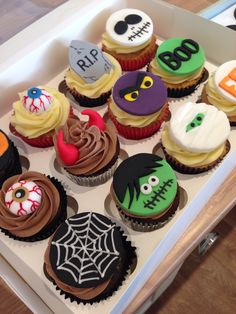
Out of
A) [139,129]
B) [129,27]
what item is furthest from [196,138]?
[129,27]

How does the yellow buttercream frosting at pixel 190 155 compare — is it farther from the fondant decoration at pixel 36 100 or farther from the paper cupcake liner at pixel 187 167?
the fondant decoration at pixel 36 100

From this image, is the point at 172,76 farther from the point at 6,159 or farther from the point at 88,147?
the point at 6,159

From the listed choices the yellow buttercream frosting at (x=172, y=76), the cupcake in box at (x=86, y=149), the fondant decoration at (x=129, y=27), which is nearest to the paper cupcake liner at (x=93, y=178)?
the cupcake in box at (x=86, y=149)

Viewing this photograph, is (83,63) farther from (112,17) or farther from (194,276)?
(194,276)

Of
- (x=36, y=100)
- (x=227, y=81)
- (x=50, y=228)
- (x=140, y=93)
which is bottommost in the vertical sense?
(x=50, y=228)

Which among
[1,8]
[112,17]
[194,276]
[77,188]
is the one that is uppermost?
[112,17]

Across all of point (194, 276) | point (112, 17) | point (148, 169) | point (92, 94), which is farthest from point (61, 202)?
point (194, 276)
